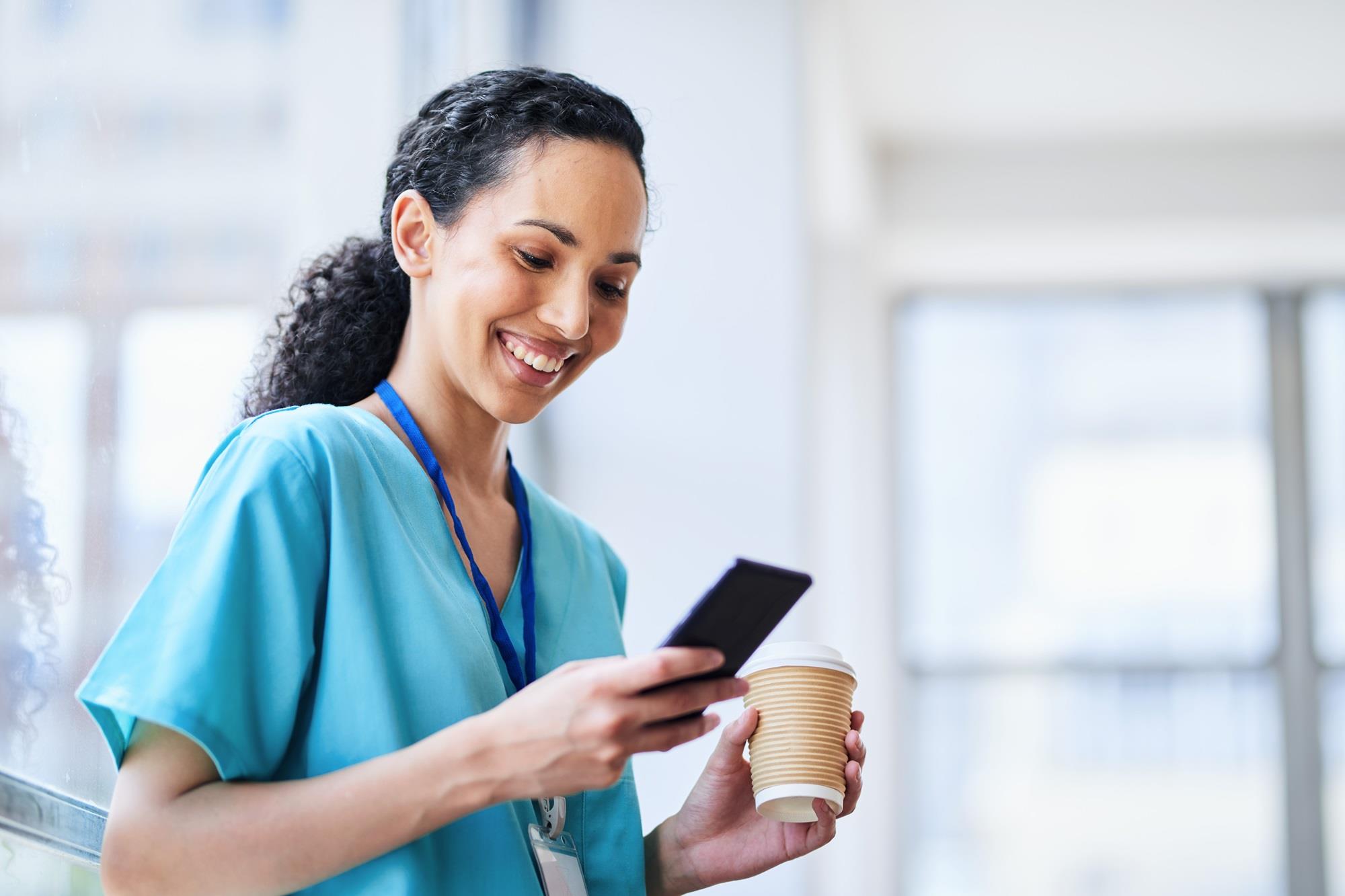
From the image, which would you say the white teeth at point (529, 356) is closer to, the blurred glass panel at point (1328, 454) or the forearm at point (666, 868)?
the forearm at point (666, 868)

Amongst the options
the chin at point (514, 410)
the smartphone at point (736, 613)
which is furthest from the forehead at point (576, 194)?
the smartphone at point (736, 613)

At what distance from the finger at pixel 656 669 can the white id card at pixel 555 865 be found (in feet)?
0.92

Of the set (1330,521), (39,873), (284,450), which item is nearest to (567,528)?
(284,450)

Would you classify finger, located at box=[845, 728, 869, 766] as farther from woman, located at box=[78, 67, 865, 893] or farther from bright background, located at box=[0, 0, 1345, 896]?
bright background, located at box=[0, 0, 1345, 896]

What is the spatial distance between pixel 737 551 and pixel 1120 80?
2.33 metres

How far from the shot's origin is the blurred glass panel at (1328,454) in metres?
4.52

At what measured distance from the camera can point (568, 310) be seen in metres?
1.11

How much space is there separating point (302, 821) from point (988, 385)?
165 inches

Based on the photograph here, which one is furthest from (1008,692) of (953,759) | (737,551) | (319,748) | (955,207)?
(319,748)

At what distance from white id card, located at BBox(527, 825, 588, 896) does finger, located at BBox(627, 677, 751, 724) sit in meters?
0.25

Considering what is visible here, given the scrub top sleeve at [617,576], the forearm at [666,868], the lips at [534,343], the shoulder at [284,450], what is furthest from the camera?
the scrub top sleeve at [617,576]

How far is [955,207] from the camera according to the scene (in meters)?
4.60

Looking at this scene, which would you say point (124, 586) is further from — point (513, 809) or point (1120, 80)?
point (1120, 80)

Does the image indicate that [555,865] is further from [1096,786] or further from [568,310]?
[1096,786]
